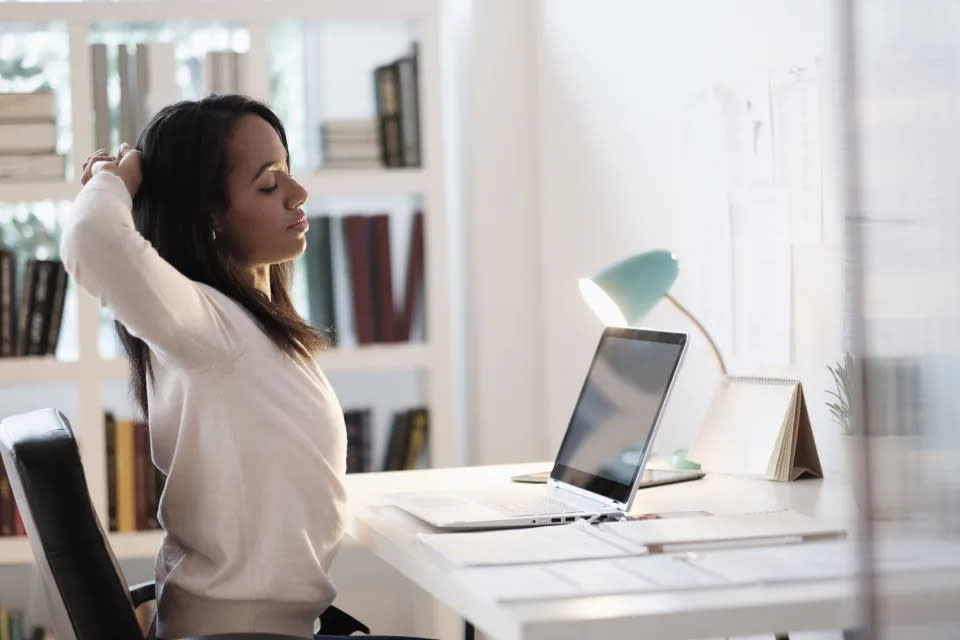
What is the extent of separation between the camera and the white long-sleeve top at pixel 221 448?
150 centimetres

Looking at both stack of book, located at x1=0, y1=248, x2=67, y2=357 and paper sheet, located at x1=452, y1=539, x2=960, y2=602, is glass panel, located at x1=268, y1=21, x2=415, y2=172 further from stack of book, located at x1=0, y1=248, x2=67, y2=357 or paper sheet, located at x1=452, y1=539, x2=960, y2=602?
paper sheet, located at x1=452, y1=539, x2=960, y2=602

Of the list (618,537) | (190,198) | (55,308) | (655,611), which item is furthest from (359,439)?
(655,611)

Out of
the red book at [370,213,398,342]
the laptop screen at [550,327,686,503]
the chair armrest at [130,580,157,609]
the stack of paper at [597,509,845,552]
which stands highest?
the red book at [370,213,398,342]

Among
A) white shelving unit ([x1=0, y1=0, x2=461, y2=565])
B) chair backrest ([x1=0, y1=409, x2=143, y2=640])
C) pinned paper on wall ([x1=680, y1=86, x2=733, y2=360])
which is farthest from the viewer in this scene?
white shelving unit ([x1=0, y1=0, x2=461, y2=565])

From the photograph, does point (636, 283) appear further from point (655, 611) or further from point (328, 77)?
point (328, 77)

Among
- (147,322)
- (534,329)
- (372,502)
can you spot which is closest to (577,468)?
(372,502)

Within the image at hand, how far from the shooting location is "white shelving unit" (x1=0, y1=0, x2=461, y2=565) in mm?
3143

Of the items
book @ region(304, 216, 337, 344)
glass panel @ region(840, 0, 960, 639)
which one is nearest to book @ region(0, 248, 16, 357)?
book @ region(304, 216, 337, 344)

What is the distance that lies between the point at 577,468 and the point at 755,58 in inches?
36.1

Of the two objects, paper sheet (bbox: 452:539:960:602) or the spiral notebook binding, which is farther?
the spiral notebook binding

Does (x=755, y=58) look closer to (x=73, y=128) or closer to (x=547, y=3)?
(x=547, y=3)

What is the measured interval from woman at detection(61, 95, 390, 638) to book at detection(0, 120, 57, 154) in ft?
5.09

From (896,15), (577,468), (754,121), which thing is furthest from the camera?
(754,121)

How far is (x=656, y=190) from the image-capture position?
9.15 feet
